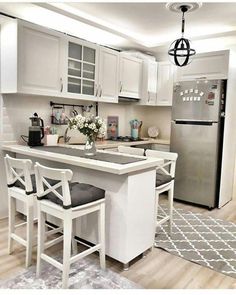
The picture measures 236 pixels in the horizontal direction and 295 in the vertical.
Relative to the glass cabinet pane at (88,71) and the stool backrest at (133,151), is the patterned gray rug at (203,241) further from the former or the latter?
the glass cabinet pane at (88,71)

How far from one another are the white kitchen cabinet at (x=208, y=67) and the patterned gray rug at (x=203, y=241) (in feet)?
6.50

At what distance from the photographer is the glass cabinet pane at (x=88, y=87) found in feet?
11.8

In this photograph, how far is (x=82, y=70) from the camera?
3523 mm

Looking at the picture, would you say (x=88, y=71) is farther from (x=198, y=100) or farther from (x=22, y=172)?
(x=22, y=172)

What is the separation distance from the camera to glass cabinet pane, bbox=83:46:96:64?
3.53 m

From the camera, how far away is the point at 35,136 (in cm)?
309

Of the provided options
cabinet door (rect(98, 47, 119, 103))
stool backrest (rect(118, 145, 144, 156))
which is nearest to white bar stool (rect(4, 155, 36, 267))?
stool backrest (rect(118, 145, 144, 156))

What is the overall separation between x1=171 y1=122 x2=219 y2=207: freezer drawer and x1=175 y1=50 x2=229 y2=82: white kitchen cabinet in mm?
711

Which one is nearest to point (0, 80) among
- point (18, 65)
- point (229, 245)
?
point (18, 65)

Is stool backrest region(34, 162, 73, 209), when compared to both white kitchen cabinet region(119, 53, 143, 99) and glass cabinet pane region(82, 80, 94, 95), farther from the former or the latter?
white kitchen cabinet region(119, 53, 143, 99)

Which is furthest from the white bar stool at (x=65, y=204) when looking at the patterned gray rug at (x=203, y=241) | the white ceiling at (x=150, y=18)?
the white ceiling at (x=150, y=18)

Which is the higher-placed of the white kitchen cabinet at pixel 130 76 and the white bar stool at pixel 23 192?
the white kitchen cabinet at pixel 130 76

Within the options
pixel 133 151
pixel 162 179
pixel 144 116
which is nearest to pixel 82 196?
pixel 162 179

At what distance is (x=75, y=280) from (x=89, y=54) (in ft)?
9.12
